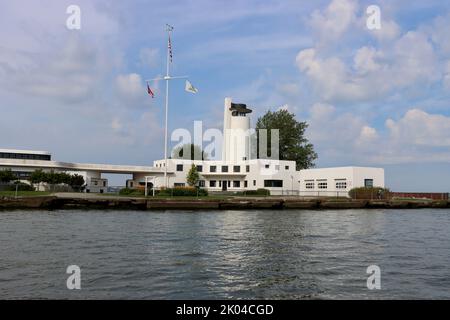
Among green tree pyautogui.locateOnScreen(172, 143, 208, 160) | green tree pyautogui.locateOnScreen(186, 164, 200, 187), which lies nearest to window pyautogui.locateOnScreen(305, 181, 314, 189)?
green tree pyautogui.locateOnScreen(186, 164, 200, 187)

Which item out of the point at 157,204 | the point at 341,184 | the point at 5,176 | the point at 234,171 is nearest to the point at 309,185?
the point at 341,184

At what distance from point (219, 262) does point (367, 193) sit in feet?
162

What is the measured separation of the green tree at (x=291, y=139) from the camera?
Answer: 9619cm

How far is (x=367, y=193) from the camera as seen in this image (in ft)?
201

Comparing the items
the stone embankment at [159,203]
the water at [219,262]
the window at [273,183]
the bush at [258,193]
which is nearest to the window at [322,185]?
the window at [273,183]

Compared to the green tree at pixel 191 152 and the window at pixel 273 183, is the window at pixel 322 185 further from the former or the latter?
the green tree at pixel 191 152

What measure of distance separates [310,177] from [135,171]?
33417 mm

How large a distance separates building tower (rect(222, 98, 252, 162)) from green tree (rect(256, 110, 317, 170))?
507 inches

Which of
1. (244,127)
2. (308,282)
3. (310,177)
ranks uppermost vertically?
(244,127)

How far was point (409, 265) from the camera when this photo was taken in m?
16.6

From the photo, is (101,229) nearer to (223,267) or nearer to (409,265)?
(223,267)

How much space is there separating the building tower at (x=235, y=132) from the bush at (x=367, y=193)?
93.4ft
